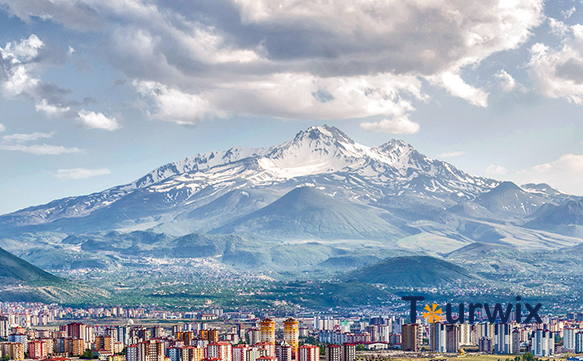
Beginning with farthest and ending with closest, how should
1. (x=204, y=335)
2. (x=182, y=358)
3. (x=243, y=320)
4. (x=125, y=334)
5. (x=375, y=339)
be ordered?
(x=243, y=320) → (x=375, y=339) → (x=125, y=334) → (x=204, y=335) → (x=182, y=358)

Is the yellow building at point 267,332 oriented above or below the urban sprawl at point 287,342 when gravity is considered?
above

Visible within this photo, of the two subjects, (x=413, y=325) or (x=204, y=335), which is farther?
(x=413, y=325)

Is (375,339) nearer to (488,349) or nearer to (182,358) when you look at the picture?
(488,349)

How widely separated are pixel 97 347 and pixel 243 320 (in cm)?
6804

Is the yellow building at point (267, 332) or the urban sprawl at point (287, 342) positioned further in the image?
the yellow building at point (267, 332)

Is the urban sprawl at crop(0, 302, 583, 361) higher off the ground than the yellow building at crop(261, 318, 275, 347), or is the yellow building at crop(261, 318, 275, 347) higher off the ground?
the yellow building at crop(261, 318, 275, 347)

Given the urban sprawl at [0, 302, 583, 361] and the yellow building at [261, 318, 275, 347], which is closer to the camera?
the urban sprawl at [0, 302, 583, 361]

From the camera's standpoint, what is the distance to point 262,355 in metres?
108

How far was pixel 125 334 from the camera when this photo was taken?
132m

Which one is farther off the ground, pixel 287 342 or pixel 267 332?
pixel 267 332

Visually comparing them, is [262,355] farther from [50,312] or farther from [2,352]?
[50,312]

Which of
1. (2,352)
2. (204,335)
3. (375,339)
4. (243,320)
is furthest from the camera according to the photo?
(243,320)

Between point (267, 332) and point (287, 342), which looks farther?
point (267, 332)

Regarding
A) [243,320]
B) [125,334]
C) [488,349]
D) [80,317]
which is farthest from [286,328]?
[80,317]
